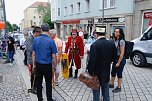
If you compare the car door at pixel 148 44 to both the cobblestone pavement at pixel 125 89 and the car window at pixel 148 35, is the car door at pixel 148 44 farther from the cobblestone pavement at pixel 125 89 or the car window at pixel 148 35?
the cobblestone pavement at pixel 125 89

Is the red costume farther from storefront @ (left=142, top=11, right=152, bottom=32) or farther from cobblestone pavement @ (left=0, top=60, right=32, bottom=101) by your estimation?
storefront @ (left=142, top=11, right=152, bottom=32)

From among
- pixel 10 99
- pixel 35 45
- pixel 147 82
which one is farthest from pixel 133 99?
pixel 10 99

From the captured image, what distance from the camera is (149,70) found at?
9.16 m

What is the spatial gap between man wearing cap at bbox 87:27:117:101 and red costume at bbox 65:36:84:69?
2864 mm

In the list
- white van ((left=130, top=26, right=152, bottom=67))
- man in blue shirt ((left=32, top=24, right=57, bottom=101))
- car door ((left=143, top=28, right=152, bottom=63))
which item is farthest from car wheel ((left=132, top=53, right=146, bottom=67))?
man in blue shirt ((left=32, top=24, right=57, bottom=101))

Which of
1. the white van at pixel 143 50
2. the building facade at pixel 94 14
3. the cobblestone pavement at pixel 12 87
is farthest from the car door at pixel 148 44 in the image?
the cobblestone pavement at pixel 12 87

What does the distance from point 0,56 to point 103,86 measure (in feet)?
33.4

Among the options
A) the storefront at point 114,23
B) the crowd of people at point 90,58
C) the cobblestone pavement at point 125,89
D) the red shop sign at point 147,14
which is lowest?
the cobblestone pavement at point 125,89

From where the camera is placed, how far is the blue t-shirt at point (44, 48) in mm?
4902

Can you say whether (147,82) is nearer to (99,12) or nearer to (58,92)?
(58,92)

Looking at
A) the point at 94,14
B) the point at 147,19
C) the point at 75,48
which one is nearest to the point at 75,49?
the point at 75,48

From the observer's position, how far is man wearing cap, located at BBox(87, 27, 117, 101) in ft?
14.1

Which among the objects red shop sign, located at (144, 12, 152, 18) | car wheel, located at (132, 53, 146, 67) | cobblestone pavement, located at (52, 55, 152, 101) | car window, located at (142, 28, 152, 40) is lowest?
cobblestone pavement, located at (52, 55, 152, 101)

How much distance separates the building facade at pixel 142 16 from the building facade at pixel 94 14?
57 cm
